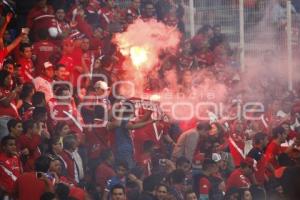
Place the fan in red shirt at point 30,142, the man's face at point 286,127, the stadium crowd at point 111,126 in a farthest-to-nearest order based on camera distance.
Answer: the man's face at point 286,127 < the stadium crowd at point 111,126 < the fan in red shirt at point 30,142

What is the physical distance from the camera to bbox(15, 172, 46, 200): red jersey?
7480 millimetres

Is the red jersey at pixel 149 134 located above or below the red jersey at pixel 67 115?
below

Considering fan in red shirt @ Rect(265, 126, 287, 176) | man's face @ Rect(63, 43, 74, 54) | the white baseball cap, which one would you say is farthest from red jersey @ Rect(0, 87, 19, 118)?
fan in red shirt @ Rect(265, 126, 287, 176)

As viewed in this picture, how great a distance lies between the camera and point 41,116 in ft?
27.8

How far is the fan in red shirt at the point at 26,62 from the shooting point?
941 centimetres

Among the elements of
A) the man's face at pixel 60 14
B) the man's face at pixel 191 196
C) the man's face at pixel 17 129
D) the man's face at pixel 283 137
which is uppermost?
the man's face at pixel 60 14

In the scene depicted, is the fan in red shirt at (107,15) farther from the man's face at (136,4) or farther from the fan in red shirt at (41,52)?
the fan in red shirt at (41,52)

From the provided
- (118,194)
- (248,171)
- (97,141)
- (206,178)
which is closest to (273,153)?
(248,171)

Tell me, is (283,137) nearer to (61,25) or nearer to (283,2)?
(61,25)

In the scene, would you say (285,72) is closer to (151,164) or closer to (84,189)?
(151,164)

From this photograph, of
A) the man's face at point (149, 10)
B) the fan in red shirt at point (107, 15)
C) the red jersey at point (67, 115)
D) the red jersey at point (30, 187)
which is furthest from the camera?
the man's face at point (149, 10)

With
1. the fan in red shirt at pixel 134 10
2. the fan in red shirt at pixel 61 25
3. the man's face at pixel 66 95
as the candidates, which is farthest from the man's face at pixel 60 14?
the man's face at pixel 66 95

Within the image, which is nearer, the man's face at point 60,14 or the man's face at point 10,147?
the man's face at point 10,147

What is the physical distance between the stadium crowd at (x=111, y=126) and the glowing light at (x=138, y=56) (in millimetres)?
222
